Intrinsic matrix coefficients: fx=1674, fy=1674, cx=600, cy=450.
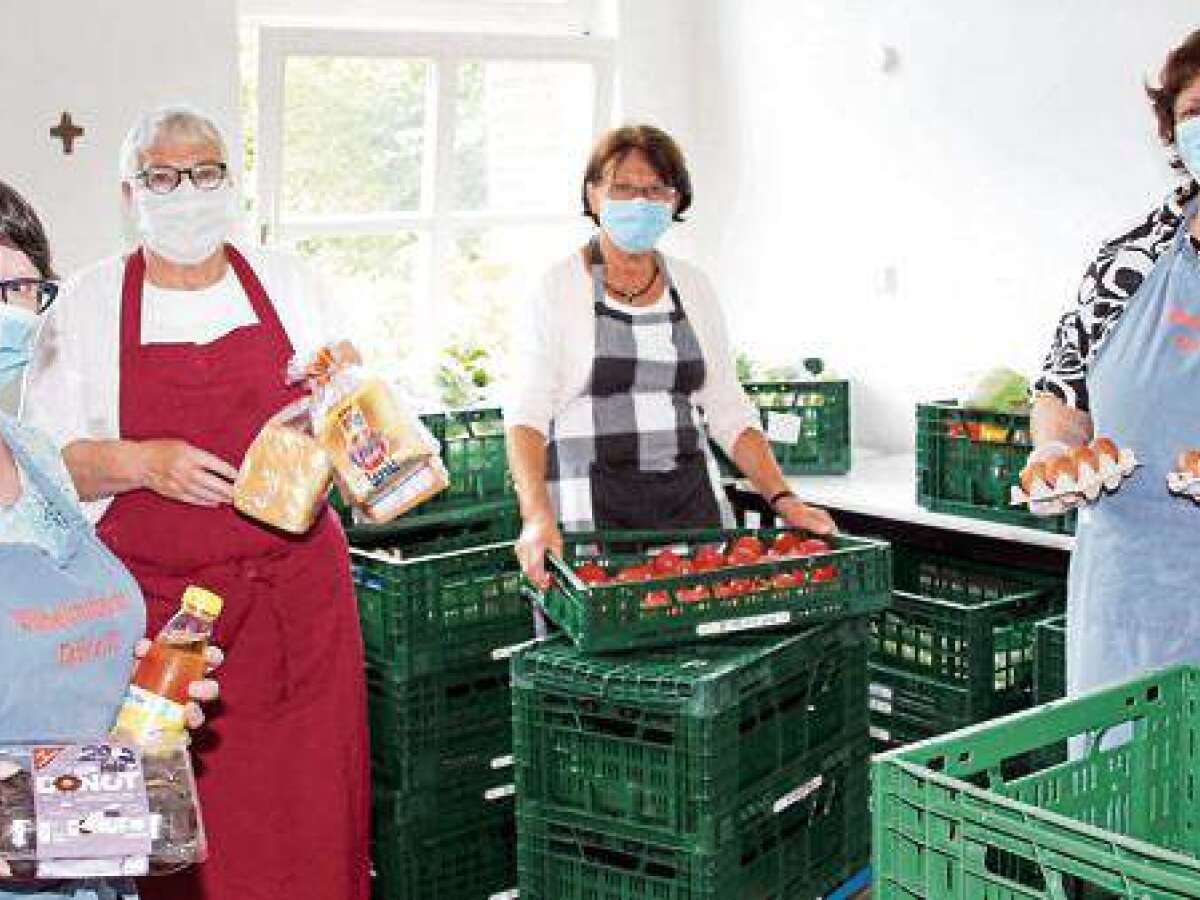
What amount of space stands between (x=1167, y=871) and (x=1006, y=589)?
290cm

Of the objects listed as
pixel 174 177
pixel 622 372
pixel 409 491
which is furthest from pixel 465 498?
pixel 409 491

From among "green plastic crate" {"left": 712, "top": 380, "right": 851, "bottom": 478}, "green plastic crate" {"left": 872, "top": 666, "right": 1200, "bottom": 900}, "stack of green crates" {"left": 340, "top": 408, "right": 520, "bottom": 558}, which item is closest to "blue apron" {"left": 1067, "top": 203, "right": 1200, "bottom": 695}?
"green plastic crate" {"left": 872, "top": 666, "right": 1200, "bottom": 900}

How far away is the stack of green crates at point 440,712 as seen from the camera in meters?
3.56

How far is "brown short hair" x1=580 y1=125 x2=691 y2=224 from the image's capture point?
3.46 meters

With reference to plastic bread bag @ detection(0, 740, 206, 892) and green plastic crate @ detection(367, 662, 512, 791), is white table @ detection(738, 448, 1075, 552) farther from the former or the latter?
plastic bread bag @ detection(0, 740, 206, 892)

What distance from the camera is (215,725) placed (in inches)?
119

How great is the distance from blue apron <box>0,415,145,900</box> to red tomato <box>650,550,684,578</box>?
4.42 ft

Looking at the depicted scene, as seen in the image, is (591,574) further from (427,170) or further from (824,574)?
(427,170)

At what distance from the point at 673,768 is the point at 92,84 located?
2.60m

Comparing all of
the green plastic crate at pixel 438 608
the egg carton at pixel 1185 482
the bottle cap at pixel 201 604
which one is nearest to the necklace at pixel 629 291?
the green plastic crate at pixel 438 608

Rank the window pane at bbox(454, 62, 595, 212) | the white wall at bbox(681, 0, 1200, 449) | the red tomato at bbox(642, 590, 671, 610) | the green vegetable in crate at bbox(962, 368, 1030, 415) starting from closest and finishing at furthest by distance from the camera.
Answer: the red tomato at bbox(642, 590, 671, 610), the green vegetable in crate at bbox(962, 368, 1030, 415), the white wall at bbox(681, 0, 1200, 449), the window pane at bbox(454, 62, 595, 212)

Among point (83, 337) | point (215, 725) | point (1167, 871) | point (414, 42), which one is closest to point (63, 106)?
point (414, 42)

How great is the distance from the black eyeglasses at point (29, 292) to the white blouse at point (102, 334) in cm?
101

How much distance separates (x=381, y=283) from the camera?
17.6 feet
